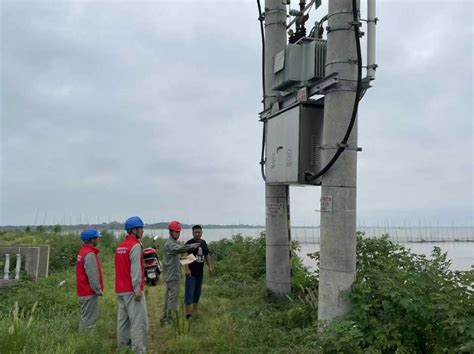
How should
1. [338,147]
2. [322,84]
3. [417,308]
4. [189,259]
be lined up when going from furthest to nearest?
[189,259], [322,84], [338,147], [417,308]

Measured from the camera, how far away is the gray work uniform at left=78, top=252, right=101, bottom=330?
6.46 meters

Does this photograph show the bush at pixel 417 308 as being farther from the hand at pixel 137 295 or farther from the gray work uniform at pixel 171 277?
the gray work uniform at pixel 171 277

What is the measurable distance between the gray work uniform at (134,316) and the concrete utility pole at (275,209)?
11.0ft

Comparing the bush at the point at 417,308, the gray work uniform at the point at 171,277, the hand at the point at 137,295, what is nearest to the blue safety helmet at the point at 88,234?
the gray work uniform at the point at 171,277

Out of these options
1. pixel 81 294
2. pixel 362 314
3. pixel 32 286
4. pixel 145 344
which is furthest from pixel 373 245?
pixel 32 286

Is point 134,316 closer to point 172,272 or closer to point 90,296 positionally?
point 90,296

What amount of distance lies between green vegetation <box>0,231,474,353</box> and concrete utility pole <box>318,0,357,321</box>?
25 centimetres

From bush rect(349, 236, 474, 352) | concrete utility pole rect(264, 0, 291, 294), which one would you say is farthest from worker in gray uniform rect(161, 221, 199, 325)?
bush rect(349, 236, 474, 352)

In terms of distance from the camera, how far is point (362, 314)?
5355 mm

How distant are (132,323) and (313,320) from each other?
275cm

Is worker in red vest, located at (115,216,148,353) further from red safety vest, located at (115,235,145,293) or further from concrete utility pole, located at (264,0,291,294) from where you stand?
concrete utility pole, located at (264,0,291,294)

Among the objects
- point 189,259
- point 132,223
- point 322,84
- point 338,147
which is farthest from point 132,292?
point 322,84

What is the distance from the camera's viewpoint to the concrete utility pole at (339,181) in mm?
5738

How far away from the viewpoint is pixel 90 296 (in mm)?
6535
